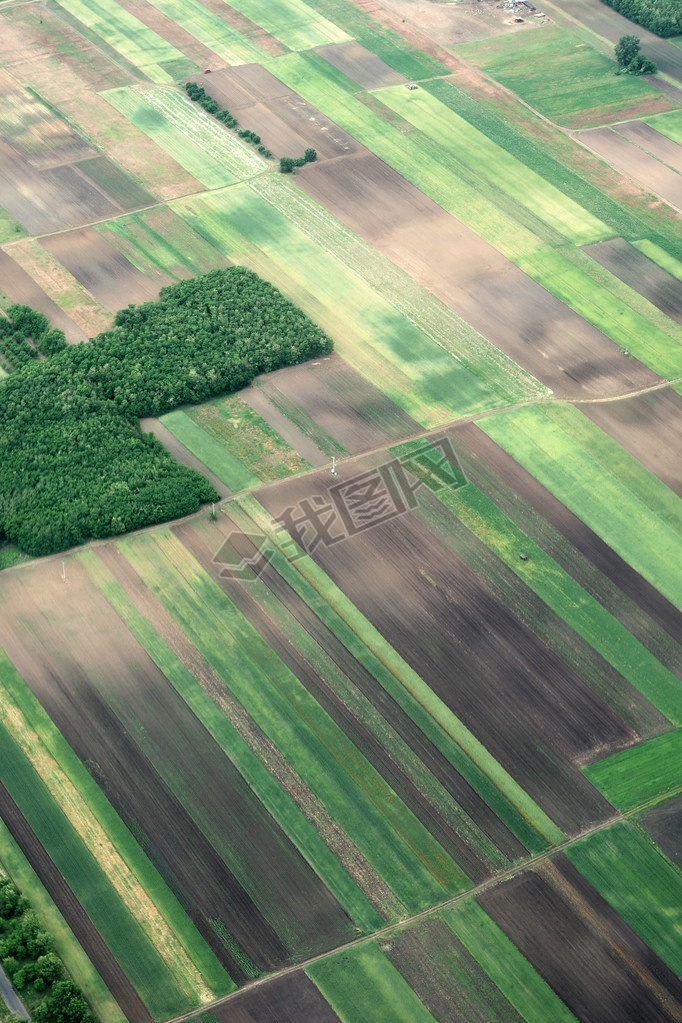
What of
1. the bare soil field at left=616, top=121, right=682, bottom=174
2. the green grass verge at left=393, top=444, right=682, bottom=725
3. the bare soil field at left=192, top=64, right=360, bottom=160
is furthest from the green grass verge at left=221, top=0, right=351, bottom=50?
the green grass verge at left=393, top=444, right=682, bottom=725

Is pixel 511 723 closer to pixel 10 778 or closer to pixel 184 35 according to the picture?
pixel 10 778

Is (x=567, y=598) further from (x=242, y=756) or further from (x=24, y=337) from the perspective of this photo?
(x=24, y=337)

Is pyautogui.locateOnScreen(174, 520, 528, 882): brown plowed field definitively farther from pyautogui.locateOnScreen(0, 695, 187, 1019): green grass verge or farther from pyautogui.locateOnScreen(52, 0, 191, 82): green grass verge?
pyautogui.locateOnScreen(52, 0, 191, 82): green grass verge

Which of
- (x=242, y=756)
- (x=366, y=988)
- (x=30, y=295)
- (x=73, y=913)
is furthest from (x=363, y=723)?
(x=30, y=295)

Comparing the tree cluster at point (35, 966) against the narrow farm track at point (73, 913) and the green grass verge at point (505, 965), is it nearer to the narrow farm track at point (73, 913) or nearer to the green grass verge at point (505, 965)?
the narrow farm track at point (73, 913)

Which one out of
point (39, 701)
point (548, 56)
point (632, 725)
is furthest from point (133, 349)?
point (548, 56)

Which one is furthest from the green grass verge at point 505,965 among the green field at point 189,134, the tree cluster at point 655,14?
the tree cluster at point 655,14
